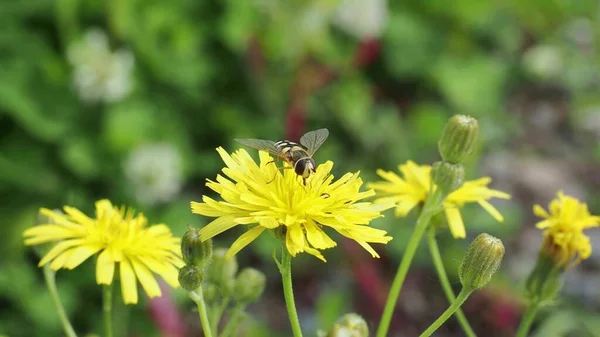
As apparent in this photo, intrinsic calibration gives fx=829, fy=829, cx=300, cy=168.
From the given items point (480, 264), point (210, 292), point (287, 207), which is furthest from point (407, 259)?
point (210, 292)

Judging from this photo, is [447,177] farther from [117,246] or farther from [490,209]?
[117,246]

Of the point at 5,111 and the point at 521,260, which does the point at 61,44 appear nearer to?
the point at 5,111

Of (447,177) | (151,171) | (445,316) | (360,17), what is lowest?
(445,316)

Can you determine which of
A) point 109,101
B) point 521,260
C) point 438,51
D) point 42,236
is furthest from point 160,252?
point 438,51

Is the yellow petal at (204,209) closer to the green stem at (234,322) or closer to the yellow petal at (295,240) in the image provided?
the yellow petal at (295,240)

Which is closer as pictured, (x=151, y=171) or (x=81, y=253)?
(x=81, y=253)

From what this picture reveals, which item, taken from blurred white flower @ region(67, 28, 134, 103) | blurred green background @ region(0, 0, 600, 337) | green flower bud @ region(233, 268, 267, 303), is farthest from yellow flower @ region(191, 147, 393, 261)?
blurred white flower @ region(67, 28, 134, 103)

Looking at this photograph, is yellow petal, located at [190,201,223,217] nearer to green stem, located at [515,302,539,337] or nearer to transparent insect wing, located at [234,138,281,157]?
transparent insect wing, located at [234,138,281,157]
